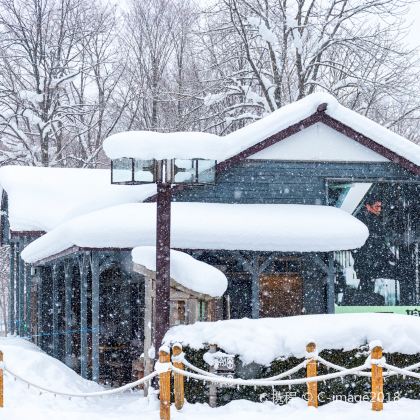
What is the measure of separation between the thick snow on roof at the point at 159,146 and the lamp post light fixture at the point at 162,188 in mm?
93

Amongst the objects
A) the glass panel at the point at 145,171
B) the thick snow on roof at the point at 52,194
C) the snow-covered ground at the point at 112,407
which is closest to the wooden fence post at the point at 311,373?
the snow-covered ground at the point at 112,407

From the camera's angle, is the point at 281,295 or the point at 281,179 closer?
the point at 281,179

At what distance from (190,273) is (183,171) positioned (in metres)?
1.93

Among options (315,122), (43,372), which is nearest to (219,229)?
(315,122)

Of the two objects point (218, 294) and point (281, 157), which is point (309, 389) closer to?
point (218, 294)

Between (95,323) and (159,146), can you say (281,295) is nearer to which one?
(95,323)

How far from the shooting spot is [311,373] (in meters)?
11.8

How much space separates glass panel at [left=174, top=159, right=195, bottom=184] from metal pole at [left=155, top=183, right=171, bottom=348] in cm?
21

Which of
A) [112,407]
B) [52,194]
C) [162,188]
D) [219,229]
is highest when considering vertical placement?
[162,188]

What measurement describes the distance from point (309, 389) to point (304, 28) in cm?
2387

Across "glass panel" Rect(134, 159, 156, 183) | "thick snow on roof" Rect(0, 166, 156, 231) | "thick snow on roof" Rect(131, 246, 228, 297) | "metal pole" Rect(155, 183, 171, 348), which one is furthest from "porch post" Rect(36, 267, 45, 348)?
"glass panel" Rect(134, 159, 156, 183)

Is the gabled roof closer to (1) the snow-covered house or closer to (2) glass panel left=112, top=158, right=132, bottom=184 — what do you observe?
(1) the snow-covered house

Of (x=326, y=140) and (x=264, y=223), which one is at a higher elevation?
(x=326, y=140)

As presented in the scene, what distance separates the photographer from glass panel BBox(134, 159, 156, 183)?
1377 centimetres
